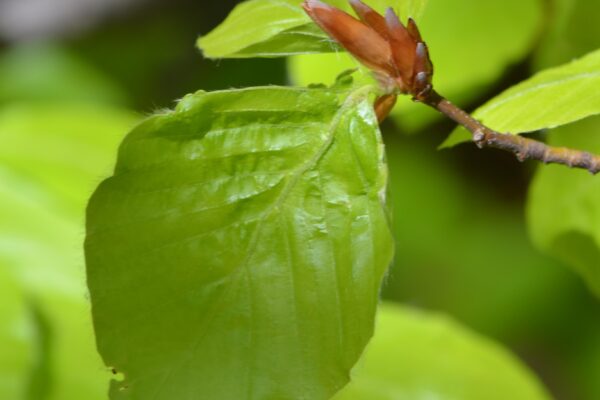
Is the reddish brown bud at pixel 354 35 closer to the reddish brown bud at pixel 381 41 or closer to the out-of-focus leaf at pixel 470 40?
the reddish brown bud at pixel 381 41

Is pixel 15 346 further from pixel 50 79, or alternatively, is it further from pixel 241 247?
pixel 50 79

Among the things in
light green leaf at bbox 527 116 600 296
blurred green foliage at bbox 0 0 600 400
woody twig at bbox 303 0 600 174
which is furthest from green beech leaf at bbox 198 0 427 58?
light green leaf at bbox 527 116 600 296

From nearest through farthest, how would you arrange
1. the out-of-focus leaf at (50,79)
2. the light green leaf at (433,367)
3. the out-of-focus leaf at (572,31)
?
the out-of-focus leaf at (572,31) → the light green leaf at (433,367) → the out-of-focus leaf at (50,79)

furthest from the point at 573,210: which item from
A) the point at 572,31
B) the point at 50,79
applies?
the point at 50,79

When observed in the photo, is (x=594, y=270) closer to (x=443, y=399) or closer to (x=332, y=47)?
(x=332, y=47)

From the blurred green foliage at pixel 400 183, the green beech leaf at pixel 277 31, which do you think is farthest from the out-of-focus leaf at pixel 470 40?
the green beech leaf at pixel 277 31

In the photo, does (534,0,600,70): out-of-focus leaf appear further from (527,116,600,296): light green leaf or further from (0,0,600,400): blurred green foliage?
(527,116,600,296): light green leaf

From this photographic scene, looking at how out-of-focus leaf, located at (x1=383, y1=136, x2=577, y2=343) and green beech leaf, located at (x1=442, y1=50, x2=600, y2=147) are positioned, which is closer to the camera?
green beech leaf, located at (x1=442, y1=50, x2=600, y2=147)
